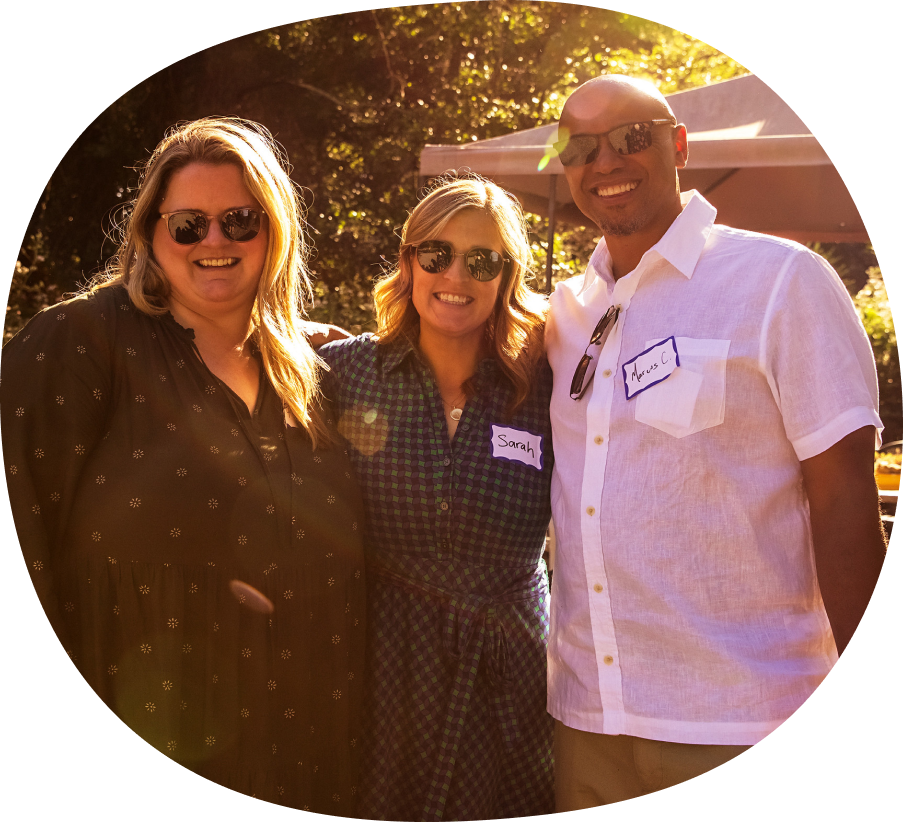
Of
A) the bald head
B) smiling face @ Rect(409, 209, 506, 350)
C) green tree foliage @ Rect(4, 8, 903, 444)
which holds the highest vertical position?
green tree foliage @ Rect(4, 8, 903, 444)

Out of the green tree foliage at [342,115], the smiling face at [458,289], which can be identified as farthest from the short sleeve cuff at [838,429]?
the green tree foliage at [342,115]

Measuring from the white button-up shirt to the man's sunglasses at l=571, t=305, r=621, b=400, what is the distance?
0.12 m

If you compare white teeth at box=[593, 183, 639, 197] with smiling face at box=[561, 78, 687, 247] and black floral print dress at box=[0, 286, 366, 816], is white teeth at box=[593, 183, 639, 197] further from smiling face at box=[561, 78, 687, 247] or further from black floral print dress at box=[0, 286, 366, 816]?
black floral print dress at box=[0, 286, 366, 816]

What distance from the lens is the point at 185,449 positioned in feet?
7.48

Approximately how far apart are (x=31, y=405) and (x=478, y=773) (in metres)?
1.75

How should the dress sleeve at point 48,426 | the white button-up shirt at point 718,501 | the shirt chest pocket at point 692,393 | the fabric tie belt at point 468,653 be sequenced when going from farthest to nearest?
the fabric tie belt at point 468,653
the shirt chest pocket at point 692,393
the white button-up shirt at point 718,501
the dress sleeve at point 48,426

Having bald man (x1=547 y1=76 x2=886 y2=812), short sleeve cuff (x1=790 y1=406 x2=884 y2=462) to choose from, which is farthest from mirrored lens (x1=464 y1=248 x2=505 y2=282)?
short sleeve cuff (x1=790 y1=406 x2=884 y2=462)

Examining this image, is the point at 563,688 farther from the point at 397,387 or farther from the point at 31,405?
the point at 31,405

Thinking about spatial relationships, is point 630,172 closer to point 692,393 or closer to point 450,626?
point 692,393

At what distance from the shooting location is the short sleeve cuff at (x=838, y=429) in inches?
82.4

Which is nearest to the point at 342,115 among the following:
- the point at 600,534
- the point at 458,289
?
the point at 458,289

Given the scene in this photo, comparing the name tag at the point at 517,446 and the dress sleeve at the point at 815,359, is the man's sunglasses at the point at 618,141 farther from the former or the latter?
the name tag at the point at 517,446

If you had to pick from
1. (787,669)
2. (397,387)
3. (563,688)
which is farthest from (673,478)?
(397,387)

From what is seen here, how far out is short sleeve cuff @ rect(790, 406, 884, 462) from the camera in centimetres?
209
